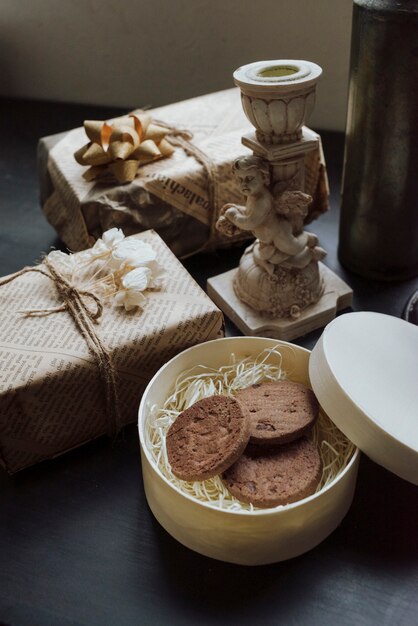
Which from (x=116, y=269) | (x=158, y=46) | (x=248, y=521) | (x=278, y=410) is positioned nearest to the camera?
(x=248, y=521)

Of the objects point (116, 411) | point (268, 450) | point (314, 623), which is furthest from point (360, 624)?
point (116, 411)

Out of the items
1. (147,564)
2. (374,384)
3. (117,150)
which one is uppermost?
(117,150)

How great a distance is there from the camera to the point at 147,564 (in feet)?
2.26

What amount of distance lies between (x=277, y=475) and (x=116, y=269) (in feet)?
1.08

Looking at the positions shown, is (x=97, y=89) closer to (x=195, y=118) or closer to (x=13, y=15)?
(x=13, y=15)

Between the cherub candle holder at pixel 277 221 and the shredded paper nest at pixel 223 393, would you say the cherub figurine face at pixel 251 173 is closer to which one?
the cherub candle holder at pixel 277 221

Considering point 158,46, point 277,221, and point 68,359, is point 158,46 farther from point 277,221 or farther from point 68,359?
point 68,359

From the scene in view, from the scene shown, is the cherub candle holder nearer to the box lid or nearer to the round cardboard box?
the box lid

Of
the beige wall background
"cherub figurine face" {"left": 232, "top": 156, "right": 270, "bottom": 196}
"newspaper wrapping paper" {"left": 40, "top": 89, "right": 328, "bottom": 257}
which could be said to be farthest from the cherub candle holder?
the beige wall background

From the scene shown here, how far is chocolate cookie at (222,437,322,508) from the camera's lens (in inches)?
26.4

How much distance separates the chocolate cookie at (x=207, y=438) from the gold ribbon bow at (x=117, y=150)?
398 millimetres

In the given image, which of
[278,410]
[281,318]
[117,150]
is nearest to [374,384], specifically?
[278,410]

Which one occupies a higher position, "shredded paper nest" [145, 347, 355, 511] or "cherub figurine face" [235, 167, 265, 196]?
"cherub figurine face" [235, 167, 265, 196]

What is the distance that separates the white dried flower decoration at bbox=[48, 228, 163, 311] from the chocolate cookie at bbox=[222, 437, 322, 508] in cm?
24
